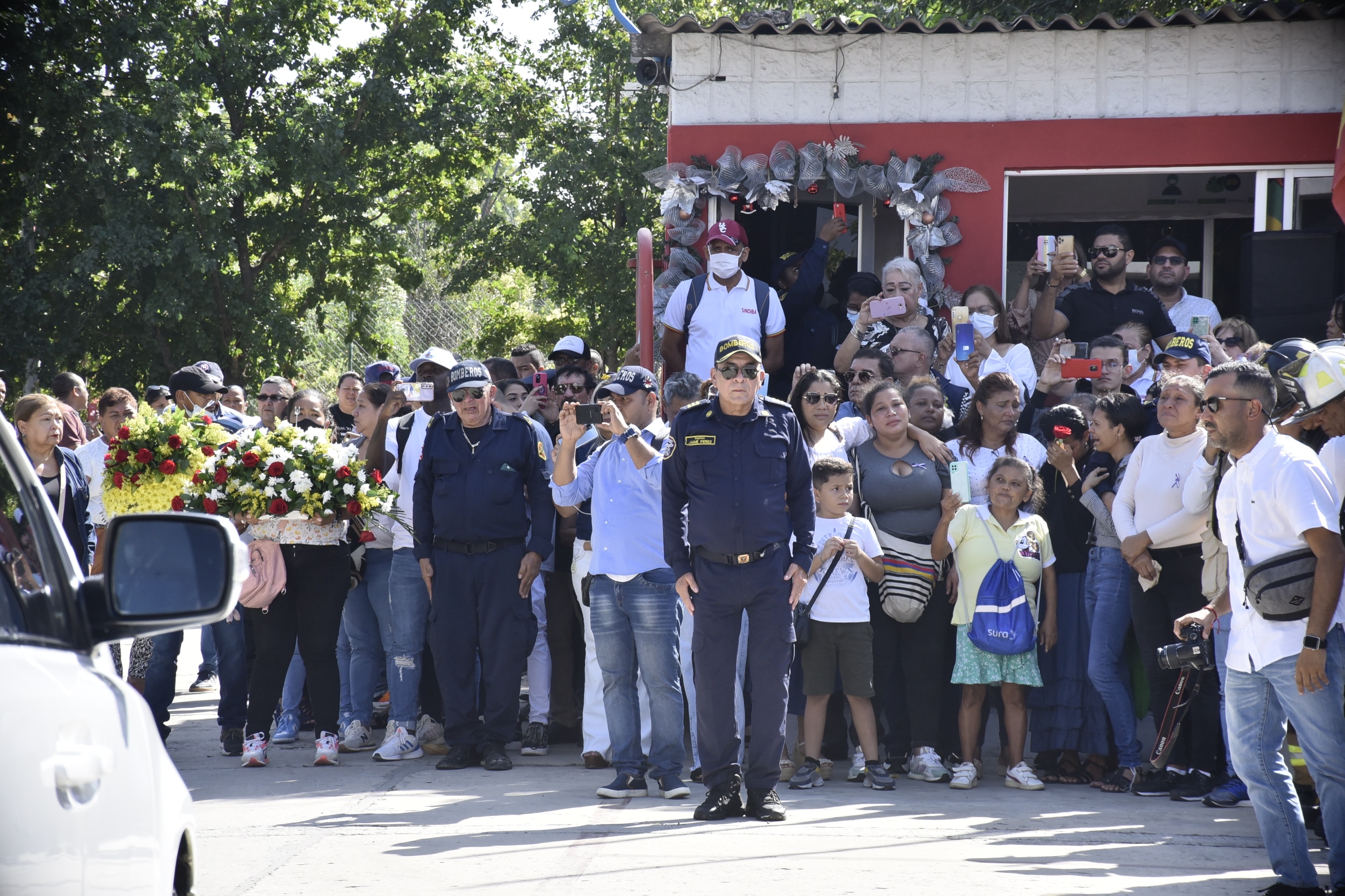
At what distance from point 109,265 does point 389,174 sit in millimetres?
5066

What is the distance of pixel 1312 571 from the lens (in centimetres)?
483

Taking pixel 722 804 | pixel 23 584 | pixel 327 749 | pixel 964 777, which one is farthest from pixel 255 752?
pixel 23 584

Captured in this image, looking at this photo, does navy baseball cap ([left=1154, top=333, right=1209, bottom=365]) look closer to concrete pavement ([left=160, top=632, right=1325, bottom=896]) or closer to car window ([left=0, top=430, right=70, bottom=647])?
concrete pavement ([left=160, top=632, right=1325, bottom=896])

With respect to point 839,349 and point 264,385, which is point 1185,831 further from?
point 264,385

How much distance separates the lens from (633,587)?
7.12 metres

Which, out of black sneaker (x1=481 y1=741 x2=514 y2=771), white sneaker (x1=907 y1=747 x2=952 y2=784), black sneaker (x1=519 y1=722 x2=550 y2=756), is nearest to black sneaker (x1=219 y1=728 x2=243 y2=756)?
black sneaker (x1=481 y1=741 x2=514 y2=771)

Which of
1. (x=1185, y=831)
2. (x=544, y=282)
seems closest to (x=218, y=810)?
(x=1185, y=831)

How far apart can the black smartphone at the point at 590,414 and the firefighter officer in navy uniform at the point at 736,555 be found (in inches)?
23.0

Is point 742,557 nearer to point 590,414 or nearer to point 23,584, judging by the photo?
point 590,414

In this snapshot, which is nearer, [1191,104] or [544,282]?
Result: [1191,104]

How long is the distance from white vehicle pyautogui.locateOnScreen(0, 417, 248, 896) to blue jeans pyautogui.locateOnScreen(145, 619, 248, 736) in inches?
212

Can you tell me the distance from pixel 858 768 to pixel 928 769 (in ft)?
1.25

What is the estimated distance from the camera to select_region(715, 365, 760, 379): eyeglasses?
6.51 metres

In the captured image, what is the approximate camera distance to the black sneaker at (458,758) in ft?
24.8
